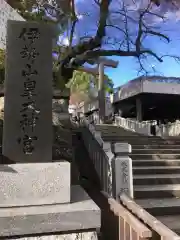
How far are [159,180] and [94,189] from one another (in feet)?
5.45

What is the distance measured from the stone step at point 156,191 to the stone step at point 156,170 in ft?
2.46

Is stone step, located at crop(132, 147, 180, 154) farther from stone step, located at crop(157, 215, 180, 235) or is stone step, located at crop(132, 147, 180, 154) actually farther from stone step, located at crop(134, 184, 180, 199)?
stone step, located at crop(157, 215, 180, 235)

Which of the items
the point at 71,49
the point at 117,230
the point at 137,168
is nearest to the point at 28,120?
the point at 117,230

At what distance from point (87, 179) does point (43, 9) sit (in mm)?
9144

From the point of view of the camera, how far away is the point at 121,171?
4938 millimetres

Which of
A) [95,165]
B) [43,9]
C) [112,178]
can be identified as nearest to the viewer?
[112,178]

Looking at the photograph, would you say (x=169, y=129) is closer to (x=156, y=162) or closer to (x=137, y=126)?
(x=137, y=126)

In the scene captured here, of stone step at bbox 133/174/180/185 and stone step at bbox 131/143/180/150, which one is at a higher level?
stone step at bbox 131/143/180/150

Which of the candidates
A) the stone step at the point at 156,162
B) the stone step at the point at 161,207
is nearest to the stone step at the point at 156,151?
the stone step at the point at 156,162

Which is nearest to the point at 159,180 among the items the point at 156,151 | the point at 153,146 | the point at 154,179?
the point at 154,179

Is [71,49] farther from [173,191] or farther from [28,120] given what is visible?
[28,120]

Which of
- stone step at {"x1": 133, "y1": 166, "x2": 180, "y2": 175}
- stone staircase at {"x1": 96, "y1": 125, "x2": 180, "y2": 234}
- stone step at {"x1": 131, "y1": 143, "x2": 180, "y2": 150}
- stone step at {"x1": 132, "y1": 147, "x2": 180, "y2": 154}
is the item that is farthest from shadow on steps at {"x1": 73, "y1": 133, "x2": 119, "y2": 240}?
stone step at {"x1": 131, "y1": 143, "x2": 180, "y2": 150}

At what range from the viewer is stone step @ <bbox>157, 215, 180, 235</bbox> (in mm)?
4125

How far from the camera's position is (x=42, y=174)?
2730 mm
